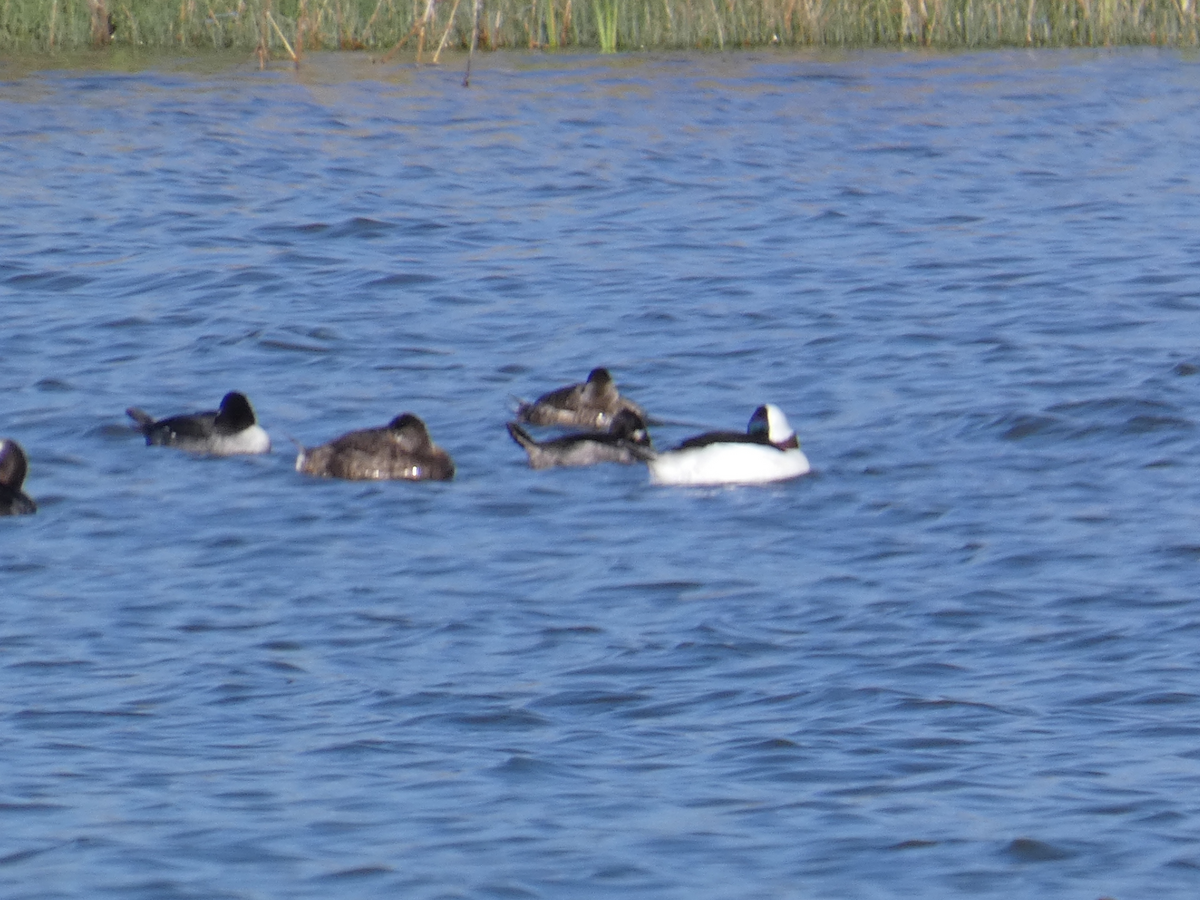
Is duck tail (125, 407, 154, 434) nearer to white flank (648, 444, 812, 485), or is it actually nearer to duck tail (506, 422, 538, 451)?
duck tail (506, 422, 538, 451)

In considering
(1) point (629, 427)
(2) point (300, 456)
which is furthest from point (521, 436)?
(2) point (300, 456)

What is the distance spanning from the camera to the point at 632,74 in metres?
27.5

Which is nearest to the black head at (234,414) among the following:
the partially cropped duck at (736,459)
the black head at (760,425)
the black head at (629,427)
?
the black head at (629,427)

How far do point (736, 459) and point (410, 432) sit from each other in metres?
1.76

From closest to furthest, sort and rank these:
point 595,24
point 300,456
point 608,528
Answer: point 608,528
point 300,456
point 595,24

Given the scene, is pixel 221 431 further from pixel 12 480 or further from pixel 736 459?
pixel 736 459

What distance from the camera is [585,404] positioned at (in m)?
13.8

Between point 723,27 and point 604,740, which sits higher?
point 723,27

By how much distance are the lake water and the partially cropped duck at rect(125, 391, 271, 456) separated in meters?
0.11

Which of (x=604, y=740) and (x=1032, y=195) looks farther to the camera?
(x=1032, y=195)

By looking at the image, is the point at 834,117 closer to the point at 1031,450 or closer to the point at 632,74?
the point at 632,74

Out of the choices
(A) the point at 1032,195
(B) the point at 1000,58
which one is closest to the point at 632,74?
(B) the point at 1000,58

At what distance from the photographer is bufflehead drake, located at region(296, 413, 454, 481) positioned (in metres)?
12.2

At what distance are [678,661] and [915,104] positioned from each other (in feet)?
60.7
